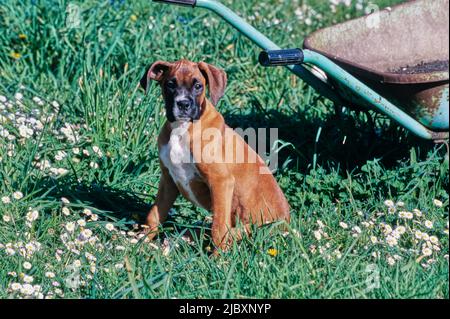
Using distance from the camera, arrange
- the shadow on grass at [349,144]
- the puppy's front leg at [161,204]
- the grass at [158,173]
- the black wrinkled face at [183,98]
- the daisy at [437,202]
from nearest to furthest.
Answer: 1. the grass at [158,173]
2. the black wrinkled face at [183,98]
3. the puppy's front leg at [161,204]
4. the daisy at [437,202]
5. the shadow on grass at [349,144]

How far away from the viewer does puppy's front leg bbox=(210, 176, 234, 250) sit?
4398 millimetres

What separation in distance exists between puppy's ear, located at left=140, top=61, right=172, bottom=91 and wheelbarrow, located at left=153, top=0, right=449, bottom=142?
436mm

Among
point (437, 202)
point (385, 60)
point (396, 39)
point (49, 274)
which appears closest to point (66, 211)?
point (49, 274)

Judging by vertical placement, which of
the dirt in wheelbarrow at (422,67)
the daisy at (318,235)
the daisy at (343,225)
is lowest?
the daisy at (318,235)

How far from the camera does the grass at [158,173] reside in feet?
12.9

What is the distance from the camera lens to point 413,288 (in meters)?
3.77

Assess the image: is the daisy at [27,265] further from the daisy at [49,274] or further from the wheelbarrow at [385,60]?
the wheelbarrow at [385,60]

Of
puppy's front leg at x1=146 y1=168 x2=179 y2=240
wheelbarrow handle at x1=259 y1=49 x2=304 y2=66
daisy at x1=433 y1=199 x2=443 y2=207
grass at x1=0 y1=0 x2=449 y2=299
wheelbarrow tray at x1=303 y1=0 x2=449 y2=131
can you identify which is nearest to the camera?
grass at x1=0 y1=0 x2=449 y2=299

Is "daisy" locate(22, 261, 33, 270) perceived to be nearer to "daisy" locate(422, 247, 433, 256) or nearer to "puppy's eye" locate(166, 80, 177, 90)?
"puppy's eye" locate(166, 80, 177, 90)

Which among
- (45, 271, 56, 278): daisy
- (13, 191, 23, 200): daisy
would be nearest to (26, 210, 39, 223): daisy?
(13, 191, 23, 200): daisy

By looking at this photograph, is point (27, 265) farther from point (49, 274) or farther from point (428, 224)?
point (428, 224)

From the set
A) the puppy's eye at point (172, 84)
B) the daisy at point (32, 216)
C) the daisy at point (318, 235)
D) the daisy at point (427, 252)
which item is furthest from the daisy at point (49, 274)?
the daisy at point (427, 252)

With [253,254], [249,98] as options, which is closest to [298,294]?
[253,254]
